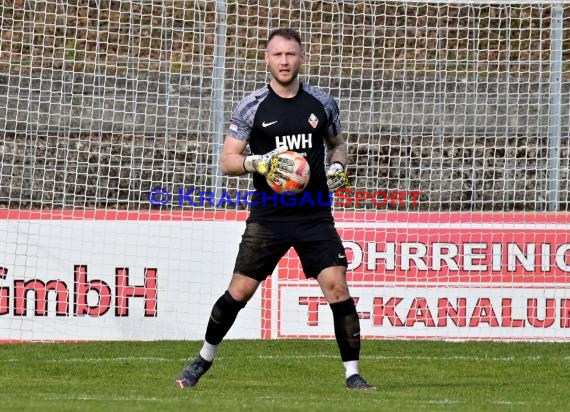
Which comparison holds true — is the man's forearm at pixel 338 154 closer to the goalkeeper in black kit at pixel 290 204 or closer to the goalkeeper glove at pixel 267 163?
the goalkeeper in black kit at pixel 290 204

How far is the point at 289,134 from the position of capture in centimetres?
839

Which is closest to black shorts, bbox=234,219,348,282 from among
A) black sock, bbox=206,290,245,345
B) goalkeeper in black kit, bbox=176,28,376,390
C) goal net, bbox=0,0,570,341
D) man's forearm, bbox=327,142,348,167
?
goalkeeper in black kit, bbox=176,28,376,390

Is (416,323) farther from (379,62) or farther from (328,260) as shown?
(328,260)

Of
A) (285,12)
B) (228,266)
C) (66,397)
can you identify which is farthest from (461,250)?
(66,397)

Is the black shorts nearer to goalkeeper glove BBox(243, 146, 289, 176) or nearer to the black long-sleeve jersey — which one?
the black long-sleeve jersey

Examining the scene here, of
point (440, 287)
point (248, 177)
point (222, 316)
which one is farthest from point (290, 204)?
point (248, 177)

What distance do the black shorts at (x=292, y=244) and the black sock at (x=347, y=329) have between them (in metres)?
0.27

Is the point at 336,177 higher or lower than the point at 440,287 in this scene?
higher

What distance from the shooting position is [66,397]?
7848 millimetres

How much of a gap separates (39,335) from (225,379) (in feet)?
11.7

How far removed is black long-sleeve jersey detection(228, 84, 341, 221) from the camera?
330 inches

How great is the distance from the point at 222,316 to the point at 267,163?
1.16 metres

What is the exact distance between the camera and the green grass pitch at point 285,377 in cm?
753

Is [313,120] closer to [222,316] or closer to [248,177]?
[222,316]
